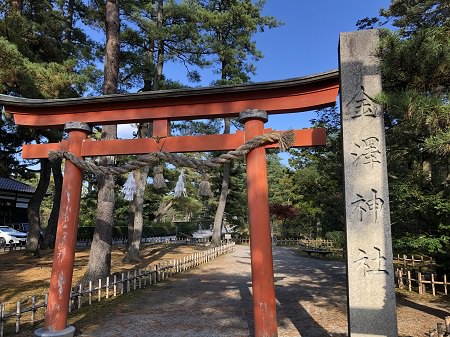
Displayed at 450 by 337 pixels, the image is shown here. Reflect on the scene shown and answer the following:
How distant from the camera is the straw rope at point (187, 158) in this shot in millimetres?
4949

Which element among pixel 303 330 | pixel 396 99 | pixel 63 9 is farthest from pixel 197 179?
pixel 396 99

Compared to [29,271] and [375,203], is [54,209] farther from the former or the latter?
[375,203]

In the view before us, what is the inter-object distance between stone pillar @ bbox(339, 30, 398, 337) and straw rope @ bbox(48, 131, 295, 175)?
864 millimetres

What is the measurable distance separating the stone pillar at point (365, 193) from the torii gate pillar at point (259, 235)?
41.8 inches

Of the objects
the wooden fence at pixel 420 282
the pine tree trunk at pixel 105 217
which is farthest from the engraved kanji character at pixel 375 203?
the pine tree trunk at pixel 105 217

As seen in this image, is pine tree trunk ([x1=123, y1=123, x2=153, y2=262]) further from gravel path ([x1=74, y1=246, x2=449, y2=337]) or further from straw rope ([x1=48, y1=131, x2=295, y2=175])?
straw rope ([x1=48, y1=131, x2=295, y2=175])

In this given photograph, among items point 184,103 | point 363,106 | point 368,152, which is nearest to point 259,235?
point 368,152

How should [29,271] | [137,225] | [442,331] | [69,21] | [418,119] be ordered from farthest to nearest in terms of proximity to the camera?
[69,21] < [137,225] < [29,271] < [442,331] < [418,119]

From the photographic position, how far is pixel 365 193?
436 cm

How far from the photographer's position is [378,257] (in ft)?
13.8

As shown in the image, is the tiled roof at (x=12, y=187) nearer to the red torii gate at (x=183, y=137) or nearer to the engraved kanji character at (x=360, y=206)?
the red torii gate at (x=183, y=137)

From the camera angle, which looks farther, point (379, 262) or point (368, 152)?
point (368, 152)

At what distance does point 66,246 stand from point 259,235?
3.14 m

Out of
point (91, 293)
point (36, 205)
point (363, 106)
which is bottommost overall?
point (91, 293)
